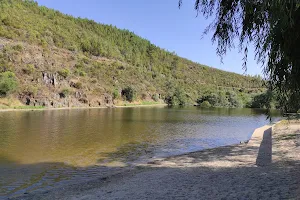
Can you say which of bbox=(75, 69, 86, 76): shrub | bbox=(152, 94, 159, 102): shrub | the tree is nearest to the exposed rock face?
bbox=(75, 69, 86, 76): shrub

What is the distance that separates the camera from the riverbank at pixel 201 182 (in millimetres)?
6773

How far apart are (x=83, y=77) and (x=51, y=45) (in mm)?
16654

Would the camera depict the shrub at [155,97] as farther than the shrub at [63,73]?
Yes

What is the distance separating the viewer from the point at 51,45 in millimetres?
76938

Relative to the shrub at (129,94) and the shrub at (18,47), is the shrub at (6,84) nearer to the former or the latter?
the shrub at (18,47)

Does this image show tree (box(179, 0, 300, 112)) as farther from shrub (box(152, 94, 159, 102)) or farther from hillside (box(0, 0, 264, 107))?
shrub (box(152, 94, 159, 102))

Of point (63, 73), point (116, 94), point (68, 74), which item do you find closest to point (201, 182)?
point (63, 73)

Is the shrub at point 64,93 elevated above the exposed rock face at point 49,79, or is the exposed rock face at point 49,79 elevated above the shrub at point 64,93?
the exposed rock face at point 49,79

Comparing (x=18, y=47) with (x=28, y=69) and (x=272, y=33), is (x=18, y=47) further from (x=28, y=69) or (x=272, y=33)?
(x=272, y=33)

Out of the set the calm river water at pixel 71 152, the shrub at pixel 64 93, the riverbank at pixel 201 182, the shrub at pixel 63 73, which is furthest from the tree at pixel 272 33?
the shrub at pixel 63 73

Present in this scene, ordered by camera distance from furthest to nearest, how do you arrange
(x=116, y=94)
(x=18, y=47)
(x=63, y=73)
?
(x=116, y=94)
(x=63, y=73)
(x=18, y=47)

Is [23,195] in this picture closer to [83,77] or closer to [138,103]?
[83,77]

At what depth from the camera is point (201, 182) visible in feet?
26.7

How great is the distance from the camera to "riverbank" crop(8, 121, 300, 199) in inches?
267
